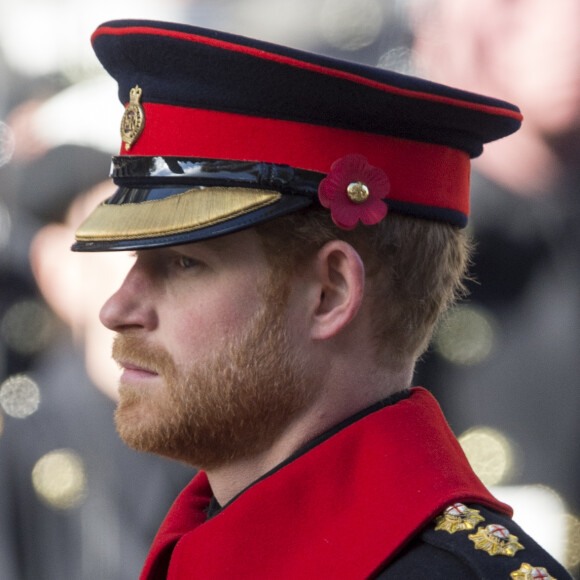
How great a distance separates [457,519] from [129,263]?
2.04m

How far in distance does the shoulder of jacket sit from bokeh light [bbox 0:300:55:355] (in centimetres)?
212

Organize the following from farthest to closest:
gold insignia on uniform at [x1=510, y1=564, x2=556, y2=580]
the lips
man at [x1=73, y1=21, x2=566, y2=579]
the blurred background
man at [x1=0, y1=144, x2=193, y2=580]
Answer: man at [x1=0, y1=144, x2=193, y2=580] < the blurred background < the lips < man at [x1=73, y1=21, x2=566, y2=579] < gold insignia on uniform at [x1=510, y1=564, x2=556, y2=580]

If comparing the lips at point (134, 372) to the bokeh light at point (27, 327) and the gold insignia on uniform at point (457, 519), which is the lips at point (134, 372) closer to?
the gold insignia on uniform at point (457, 519)

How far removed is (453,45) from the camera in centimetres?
283

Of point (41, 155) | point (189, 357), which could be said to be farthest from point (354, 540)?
point (41, 155)

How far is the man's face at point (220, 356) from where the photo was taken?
142 centimetres

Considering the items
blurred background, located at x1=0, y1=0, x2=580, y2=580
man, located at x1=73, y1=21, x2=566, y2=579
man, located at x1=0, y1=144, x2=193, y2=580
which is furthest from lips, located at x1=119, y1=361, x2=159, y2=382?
man, located at x1=0, y1=144, x2=193, y2=580

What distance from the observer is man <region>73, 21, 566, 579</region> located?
136 cm

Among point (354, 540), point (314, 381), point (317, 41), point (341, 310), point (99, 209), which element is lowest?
point (354, 540)

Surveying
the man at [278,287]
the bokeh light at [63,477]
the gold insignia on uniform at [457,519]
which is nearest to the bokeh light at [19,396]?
the bokeh light at [63,477]

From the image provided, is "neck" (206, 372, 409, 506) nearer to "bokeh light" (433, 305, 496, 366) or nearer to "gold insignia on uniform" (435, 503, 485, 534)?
"gold insignia on uniform" (435, 503, 485, 534)

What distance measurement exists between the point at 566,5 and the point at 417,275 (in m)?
1.61

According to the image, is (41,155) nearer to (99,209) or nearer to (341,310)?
(99,209)

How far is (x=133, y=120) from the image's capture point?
1.56 m
